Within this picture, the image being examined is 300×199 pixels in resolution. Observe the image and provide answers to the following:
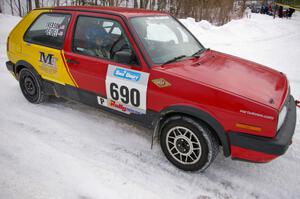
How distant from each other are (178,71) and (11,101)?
10.8 feet

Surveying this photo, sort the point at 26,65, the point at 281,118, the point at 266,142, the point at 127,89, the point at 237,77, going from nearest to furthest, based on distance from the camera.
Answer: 1. the point at 266,142
2. the point at 281,118
3. the point at 237,77
4. the point at 127,89
5. the point at 26,65

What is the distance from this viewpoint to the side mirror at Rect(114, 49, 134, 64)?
2893 mm

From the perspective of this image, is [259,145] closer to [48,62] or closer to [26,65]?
[48,62]

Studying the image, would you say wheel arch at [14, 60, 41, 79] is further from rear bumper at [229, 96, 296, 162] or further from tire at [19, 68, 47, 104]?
rear bumper at [229, 96, 296, 162]

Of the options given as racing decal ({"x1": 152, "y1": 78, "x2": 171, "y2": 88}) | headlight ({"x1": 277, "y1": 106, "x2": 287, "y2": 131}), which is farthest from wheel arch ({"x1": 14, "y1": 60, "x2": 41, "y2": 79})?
headlight ({"x1": 277, "y1": 106, "x2": 287, "y2": 131})

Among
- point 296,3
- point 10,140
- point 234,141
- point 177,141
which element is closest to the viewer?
point 234,141

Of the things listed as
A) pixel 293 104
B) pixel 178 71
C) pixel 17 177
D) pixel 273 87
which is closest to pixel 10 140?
pixel 17 177

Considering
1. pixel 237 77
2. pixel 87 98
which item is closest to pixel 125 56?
pixel 87 98

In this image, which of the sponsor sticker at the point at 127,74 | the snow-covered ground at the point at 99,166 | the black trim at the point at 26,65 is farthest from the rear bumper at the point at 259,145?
the black trim at the point at 26,65

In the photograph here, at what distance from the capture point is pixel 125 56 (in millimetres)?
2891

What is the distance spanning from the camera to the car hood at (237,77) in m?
2.55

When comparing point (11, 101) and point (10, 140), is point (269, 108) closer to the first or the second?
point (10, 140)

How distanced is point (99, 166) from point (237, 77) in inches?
74.8

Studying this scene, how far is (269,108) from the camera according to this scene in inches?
92.3
